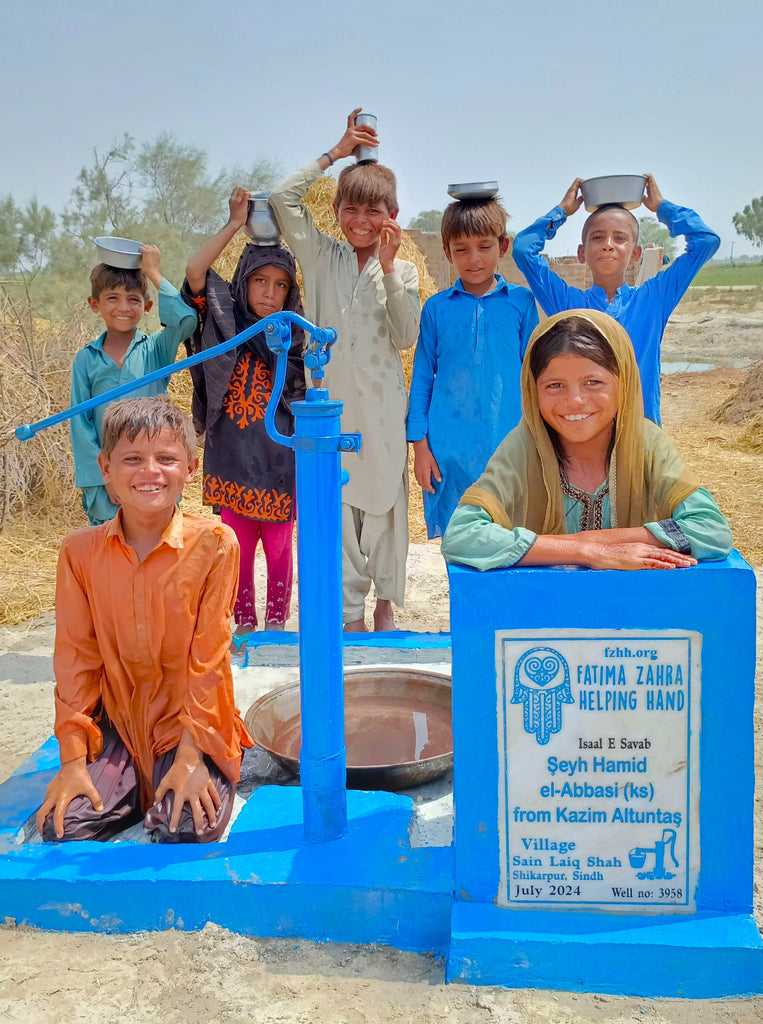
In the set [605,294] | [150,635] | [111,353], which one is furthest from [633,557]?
[111,353]

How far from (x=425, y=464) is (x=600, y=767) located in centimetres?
187

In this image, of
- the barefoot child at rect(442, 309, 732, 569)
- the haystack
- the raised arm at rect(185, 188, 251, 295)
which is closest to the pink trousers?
the raised arm at rect(185, 188, 251, 295)

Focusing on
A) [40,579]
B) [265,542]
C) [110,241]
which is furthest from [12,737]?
[40,579]

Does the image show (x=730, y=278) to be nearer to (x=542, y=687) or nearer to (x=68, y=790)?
(x=542, y=687)

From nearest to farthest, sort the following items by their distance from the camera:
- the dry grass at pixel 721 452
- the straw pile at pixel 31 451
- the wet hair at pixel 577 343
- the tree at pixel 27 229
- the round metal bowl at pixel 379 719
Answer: the wet hair at pixel 577 343
the round metal bowl at pixel 379 719
the straw pile at pixel 31 451
the dry grass at pixel 721 452
the tree at pixel 27 229

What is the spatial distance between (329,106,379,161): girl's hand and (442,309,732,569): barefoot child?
1844 millimetres

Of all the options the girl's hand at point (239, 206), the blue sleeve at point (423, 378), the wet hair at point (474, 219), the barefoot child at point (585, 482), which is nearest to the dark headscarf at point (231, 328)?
the girl's hand at point (239, 206)

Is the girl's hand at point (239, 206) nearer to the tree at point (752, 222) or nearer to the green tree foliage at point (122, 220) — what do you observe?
→ the green tree foliage at point (122, 220)

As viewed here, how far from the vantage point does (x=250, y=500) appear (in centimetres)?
366

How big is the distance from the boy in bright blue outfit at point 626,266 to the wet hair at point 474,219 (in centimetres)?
10

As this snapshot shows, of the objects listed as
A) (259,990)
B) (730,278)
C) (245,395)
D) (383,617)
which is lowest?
(259,990)

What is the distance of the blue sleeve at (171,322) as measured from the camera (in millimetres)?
3436

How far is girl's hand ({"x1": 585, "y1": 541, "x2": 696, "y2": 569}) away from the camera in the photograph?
1.83m

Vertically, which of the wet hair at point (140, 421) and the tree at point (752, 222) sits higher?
the tree at point (752, 222)
